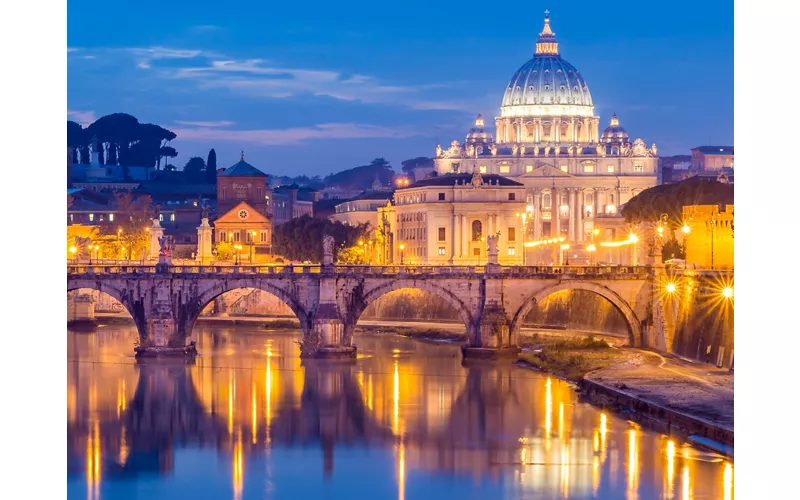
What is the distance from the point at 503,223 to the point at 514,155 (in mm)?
35252

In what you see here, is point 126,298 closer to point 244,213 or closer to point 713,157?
point 244,213

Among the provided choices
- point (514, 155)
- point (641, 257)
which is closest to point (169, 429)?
point (641, 257)

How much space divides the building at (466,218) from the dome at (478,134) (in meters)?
36.5

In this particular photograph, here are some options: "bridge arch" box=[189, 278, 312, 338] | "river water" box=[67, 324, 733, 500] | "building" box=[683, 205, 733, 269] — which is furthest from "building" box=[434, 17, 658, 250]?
"river water" box=[67, 324, 733, 500]

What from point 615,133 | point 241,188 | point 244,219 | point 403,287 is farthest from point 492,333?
point 615,133

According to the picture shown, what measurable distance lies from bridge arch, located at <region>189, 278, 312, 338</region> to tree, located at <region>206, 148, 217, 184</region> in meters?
60.3

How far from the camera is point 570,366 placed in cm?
3366

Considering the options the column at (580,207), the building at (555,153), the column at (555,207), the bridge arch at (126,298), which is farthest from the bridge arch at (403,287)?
the column at (580,207)

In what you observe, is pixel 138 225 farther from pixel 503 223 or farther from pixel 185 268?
pixel 185 268

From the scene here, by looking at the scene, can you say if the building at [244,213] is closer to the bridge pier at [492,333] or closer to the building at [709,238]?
the building at [709,238]

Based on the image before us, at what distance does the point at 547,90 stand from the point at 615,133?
6.51m

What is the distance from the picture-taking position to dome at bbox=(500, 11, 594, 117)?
114 m

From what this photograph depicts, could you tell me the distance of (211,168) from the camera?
98688 millimetres
